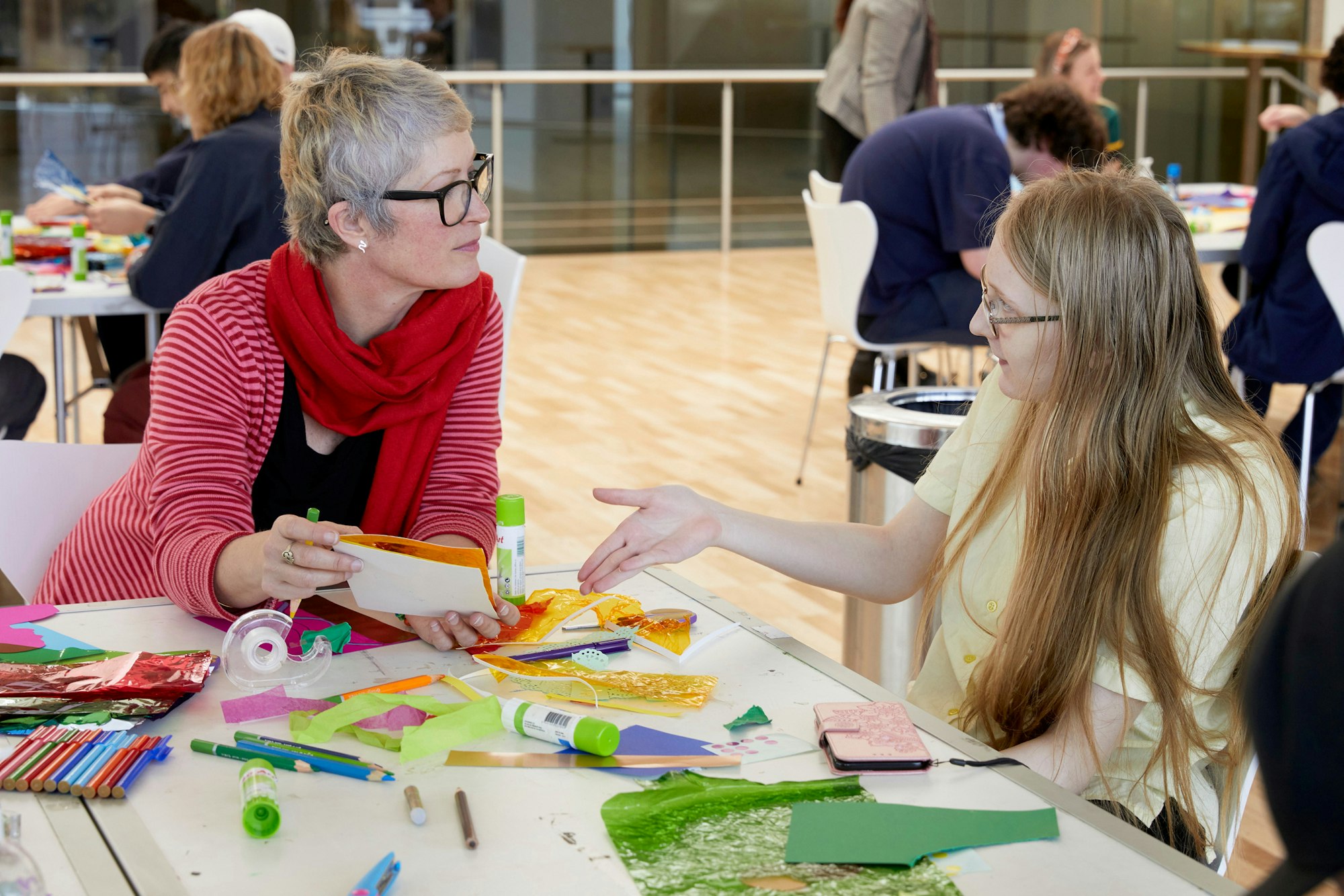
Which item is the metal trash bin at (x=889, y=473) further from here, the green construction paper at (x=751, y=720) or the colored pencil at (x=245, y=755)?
the colored pencil at (x=245, y=755)

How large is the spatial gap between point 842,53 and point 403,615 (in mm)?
4548

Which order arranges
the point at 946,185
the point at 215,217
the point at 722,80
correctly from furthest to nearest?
1. the point at 722,80
2. the point at 946,185
3. the point at 215,217

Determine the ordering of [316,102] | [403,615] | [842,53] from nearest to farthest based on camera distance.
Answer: [403,615] < [316,102] < [842,53]

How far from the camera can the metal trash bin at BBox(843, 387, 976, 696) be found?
2.19 meters

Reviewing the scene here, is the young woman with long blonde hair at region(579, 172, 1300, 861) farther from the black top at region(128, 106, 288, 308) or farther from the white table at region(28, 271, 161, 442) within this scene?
the white table at region(28, 271, 161, 442)

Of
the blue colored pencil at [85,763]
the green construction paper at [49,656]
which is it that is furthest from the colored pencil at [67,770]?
the green construction paper at [49,656]

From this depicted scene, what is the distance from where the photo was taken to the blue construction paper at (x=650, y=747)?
3.64 ft

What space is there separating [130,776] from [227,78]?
2509mm

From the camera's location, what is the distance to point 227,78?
3.25 metres

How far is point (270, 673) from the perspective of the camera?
1.30 meters

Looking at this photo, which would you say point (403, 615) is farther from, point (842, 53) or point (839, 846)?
point (842, 53)

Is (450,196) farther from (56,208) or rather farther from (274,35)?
(56,208)

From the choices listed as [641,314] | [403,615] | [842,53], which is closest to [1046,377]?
[403,615]

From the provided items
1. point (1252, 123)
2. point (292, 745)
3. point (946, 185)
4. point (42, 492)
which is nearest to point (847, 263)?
point (946, 185)
